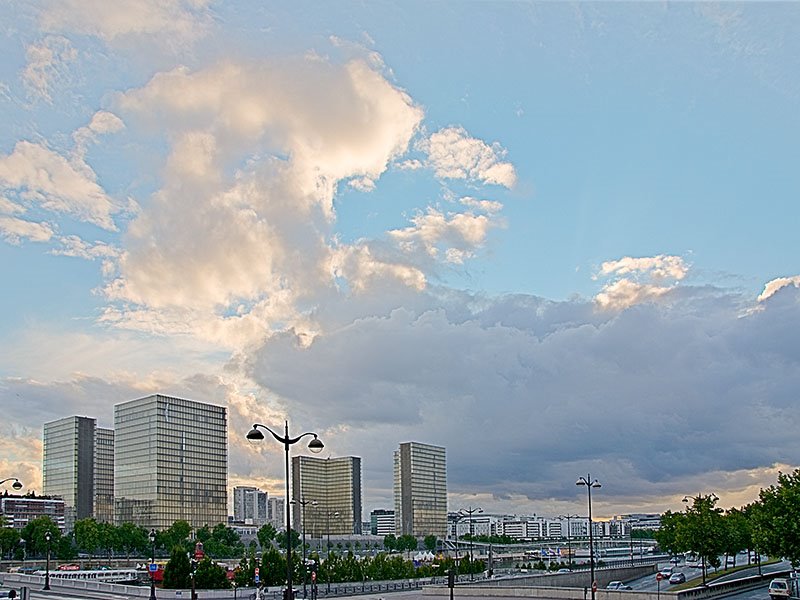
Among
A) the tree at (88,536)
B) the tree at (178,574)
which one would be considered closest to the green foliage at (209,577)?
the tree at (178,574)

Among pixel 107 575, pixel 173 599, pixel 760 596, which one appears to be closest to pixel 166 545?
pixel 107 575

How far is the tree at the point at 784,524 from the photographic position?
60375 millimetres

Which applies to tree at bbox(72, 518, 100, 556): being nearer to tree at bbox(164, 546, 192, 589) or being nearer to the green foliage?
the green foliage

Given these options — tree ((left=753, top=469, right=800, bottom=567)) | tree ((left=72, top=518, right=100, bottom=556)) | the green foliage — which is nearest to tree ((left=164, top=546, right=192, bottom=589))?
the green foliage

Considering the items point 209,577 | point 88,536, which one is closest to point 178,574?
point 209,577

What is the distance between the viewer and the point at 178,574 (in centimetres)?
7950

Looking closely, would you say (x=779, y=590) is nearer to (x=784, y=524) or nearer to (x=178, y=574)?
(x=784, y=524)

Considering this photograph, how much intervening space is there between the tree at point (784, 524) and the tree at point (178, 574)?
47955 millimetres

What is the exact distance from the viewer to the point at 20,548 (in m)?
178

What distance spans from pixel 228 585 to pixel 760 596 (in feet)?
154

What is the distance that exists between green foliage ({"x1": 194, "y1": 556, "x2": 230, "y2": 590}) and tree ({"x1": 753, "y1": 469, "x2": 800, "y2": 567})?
4684 centimetres

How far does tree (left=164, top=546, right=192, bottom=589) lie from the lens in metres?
79.1

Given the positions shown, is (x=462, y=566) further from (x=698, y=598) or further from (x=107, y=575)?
(x=698, y=598)

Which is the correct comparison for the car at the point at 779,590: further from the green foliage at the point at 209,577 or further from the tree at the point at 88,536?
the tree at the point at 88,536
